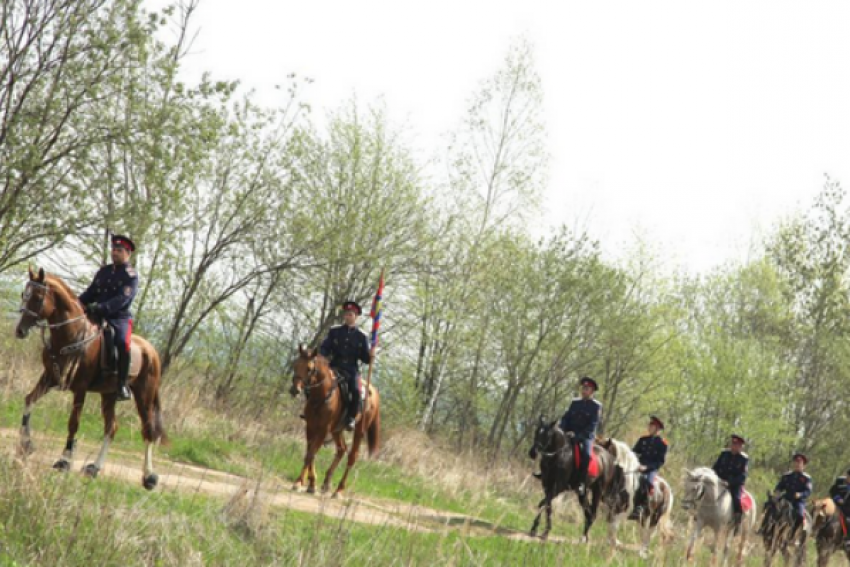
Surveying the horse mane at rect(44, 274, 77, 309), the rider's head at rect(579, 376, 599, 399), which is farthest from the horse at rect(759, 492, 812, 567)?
the horse mane at rect(44, 274, 77, 309)

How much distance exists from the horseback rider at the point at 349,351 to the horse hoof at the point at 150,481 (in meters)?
4.52

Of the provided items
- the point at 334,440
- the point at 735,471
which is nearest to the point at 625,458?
the point at 735,471

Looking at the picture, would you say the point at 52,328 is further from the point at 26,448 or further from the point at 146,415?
the point at 26,448

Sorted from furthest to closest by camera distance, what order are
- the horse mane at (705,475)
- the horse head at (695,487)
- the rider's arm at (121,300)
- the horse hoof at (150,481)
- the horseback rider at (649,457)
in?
the horseback rider at (649,457), the horse mane at (705,475), the horse head at (695,487), the rider's arm at (121,300), the horse hoof at (150,481)

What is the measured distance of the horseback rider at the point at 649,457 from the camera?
1568 cm

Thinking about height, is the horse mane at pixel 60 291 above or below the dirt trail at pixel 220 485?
above

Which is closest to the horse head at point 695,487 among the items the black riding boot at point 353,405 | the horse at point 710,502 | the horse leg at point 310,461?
the horse at point 710,502

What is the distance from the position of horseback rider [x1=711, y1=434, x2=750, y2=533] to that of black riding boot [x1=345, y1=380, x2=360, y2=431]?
24.0ft

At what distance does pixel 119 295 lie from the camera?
30.1 ft

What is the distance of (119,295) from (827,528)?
51.0 feet

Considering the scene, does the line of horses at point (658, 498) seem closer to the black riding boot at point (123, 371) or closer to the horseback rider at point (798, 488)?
the horseback rider at point (798, 488)

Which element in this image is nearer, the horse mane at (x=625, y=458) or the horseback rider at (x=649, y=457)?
the horse mane at (x=625, y=458)

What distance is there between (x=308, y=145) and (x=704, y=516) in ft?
45.5

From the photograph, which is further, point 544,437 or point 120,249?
point 544,437
